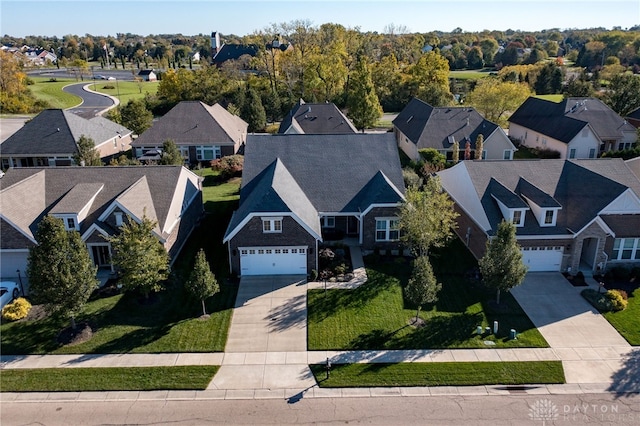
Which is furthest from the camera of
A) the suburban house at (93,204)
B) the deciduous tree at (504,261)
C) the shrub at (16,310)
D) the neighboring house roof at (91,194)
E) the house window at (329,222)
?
the house window at (329,222)

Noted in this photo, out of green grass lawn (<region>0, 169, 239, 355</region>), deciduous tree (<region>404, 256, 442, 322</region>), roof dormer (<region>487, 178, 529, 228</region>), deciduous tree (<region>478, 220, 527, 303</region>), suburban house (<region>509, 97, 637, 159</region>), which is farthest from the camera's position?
suburban house (<region>509, 97, 637, 159</region>)

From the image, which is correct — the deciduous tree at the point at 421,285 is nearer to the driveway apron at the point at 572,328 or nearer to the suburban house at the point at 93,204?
the driveway apron at the point at 572,328

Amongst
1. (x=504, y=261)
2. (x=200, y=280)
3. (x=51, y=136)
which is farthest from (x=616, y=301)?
(x=51, y=136)

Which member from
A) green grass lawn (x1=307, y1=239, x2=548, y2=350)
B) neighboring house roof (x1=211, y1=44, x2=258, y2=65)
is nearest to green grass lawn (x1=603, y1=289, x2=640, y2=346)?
green grass lawn (x1=307, y1=239, x2=548, y2=350)

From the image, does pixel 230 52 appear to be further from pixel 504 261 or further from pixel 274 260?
pixel 504 261

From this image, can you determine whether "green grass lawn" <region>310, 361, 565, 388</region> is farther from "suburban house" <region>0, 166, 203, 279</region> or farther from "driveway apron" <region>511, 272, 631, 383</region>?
"suburban house" <region>0, 166, 203, 279</region>

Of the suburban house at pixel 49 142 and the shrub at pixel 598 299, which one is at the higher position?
the suburban house at pixel 49 142

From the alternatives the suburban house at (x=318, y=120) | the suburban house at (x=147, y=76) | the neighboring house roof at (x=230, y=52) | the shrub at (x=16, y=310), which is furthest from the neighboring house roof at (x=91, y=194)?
the neighboring house roof at (x=230, y=52)
